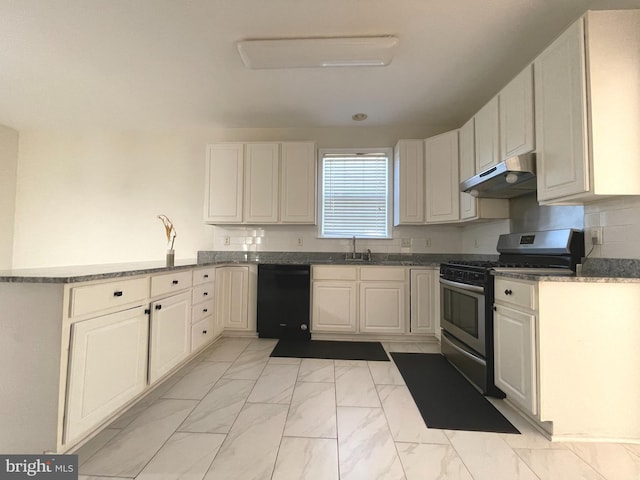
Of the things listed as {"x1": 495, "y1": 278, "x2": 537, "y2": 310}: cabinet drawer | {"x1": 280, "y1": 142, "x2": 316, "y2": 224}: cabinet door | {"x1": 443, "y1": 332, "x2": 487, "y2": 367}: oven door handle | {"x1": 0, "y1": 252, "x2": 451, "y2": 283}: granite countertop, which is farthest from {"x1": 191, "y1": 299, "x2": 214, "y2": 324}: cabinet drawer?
{"x1": 495, "y1": 278, "x2": 537, "y2": 310}: cabinet drawer

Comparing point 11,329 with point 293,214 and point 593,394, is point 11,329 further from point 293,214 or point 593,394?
point 593,394

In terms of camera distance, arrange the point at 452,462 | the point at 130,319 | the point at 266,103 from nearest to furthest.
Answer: the point at 452,462 < the point at 130,319 < the point at 266,103

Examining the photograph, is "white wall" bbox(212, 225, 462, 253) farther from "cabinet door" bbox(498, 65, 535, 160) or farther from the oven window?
Answer: "cabinet door" bbox(498, 65, 535, 160)

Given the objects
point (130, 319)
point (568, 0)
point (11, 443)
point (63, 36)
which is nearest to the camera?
point (11, 443)

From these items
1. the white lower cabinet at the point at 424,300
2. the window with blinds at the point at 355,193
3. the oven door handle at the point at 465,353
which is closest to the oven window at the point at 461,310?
the oven door handle at the point at 465,353

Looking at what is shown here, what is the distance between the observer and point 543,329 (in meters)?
1.50

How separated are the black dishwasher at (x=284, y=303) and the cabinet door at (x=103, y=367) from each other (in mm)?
1450

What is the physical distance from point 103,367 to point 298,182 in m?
2.53

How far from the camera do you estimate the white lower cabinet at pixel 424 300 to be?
9.94ft

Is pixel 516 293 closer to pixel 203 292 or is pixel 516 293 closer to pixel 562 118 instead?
pixel 562 118

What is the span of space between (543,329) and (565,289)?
0.82ft

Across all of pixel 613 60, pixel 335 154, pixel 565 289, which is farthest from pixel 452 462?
pixel 335 154

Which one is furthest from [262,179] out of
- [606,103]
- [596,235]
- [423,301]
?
[596,235]

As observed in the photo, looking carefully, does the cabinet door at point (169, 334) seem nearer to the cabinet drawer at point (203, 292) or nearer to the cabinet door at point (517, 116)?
the cabinet drawer at point (203, 292)
